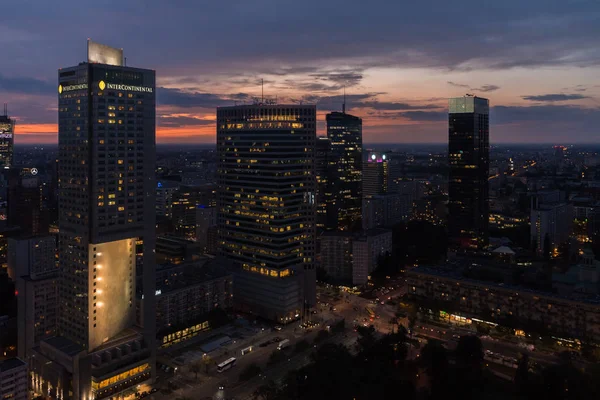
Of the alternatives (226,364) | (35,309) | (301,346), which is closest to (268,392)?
(226,364)

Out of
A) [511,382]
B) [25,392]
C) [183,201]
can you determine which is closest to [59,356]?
[25,392]

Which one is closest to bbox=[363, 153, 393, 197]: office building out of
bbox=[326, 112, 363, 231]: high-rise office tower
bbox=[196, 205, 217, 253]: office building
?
bbox=[326, 112, 363, 231]: high-rise office tower

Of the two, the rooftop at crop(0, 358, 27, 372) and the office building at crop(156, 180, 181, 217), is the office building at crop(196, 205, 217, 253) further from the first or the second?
the rooftop at crop(0, 358, 27, 372)

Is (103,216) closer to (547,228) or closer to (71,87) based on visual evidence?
(71,87)

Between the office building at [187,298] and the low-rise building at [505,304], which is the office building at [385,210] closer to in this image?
the low-rise building at [505,304]

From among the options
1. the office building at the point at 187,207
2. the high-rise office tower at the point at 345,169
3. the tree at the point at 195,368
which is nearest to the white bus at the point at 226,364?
the tree at the point at 195,368

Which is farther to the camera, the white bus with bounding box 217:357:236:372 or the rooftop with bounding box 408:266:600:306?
the rooftop with bounding box 408:266:600:306
